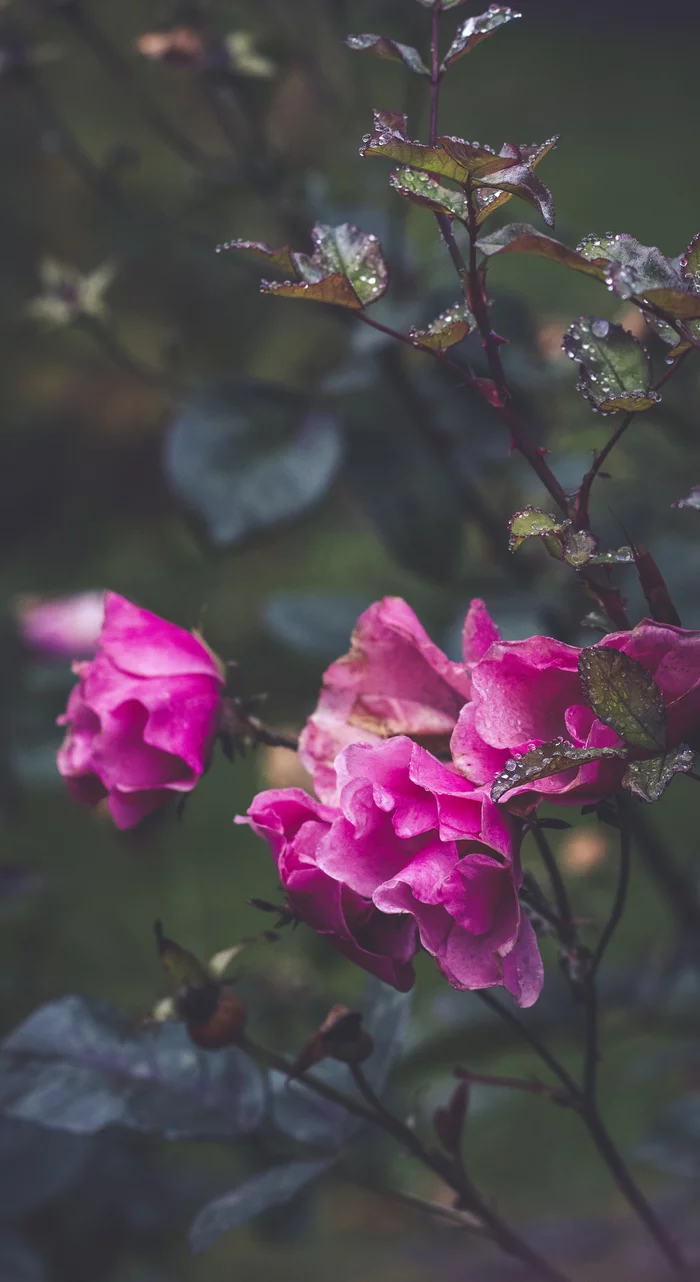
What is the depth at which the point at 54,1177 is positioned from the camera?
25.1 inches

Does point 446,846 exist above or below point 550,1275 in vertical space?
above

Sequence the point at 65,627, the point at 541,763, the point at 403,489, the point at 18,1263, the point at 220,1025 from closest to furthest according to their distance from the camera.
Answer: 1. the point at 541,763
2. the point at 220,1025
3. the point at 18,1263
4. the point at 403,489
5. the point at 65,627

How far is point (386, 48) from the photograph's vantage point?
327 millimetres

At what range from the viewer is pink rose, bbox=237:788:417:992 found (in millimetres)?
301

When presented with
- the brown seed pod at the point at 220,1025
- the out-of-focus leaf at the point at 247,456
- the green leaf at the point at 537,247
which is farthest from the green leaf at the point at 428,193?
the out-of-focus leaf at the point at 247,456

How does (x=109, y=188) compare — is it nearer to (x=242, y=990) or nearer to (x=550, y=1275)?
(x=242, y=990)

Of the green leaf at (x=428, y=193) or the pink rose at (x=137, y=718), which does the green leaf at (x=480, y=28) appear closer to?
the green leaf at (x=428, y=193)

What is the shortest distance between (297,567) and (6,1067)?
127cm

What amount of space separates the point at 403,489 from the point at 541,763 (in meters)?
0.47

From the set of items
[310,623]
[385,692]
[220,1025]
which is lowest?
[310,623]

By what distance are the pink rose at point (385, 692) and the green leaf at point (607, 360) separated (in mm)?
86

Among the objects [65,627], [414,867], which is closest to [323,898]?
[414,867]

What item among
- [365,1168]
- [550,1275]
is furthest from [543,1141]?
[550,1275]

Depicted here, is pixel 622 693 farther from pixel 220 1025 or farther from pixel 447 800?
pixel 220 1025
